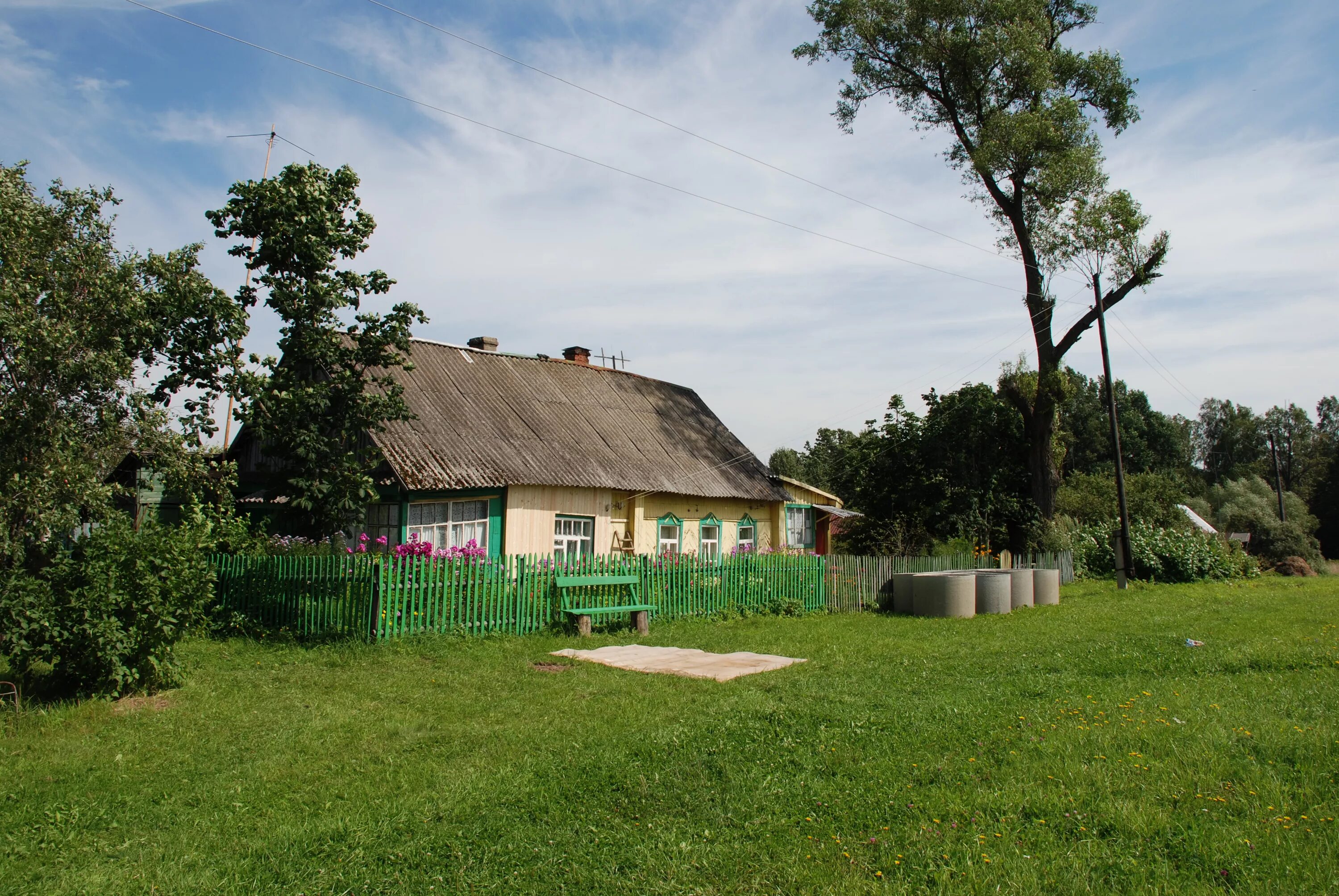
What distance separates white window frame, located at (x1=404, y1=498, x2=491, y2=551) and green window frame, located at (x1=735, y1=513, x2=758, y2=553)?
906cm

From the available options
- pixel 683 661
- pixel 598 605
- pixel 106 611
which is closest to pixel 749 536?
pixel 598 605

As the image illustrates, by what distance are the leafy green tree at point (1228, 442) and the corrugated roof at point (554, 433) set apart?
72.2m

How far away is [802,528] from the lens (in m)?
29.3

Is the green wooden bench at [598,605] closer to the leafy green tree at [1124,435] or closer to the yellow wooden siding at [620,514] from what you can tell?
the yellow wooden siding at [620,514]

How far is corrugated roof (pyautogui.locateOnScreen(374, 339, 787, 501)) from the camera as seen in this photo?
17.8 meters

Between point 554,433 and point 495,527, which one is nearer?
point 495,527

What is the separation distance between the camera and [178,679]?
346 inches

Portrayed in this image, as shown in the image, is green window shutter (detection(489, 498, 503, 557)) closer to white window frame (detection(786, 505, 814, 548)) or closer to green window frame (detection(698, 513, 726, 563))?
green window frame (detection(698, 513, 726, 563))

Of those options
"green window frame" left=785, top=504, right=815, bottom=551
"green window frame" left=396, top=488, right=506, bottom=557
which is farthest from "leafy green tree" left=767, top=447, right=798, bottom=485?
"green window frame" left=396, top=488, right=506, bottom=557

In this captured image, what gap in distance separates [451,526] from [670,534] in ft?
23.2

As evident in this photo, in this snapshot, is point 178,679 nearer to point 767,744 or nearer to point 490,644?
point 490,644

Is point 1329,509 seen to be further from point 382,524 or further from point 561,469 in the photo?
point 382,524

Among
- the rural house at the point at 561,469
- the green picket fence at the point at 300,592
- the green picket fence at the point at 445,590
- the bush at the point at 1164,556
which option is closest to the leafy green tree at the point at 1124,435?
the bush at the point at 1164,556

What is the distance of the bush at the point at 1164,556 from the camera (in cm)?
2420
